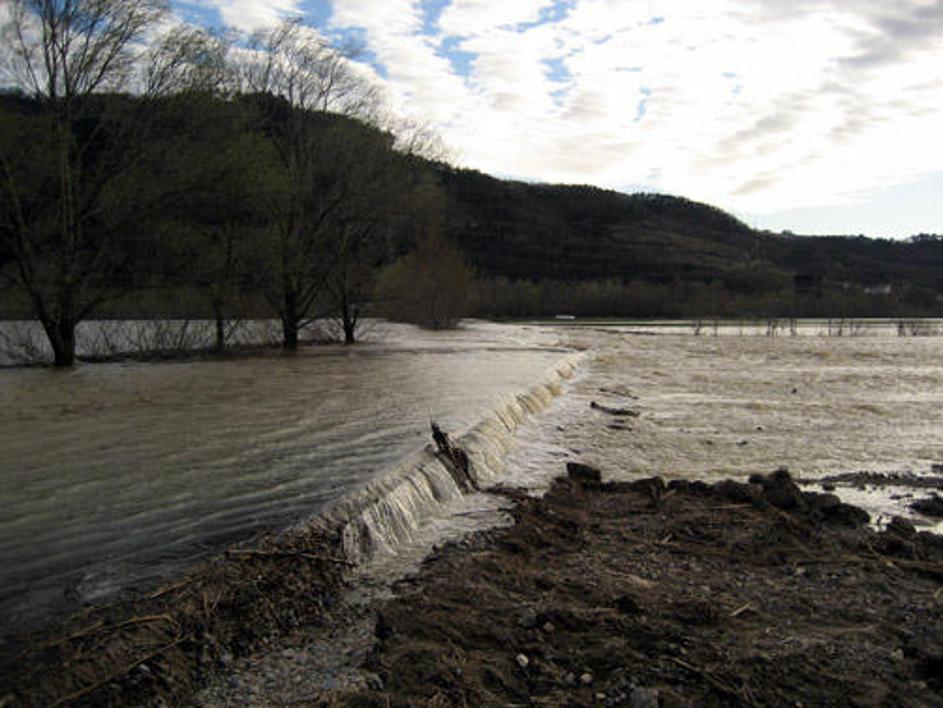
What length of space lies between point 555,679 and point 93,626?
306 centimetres

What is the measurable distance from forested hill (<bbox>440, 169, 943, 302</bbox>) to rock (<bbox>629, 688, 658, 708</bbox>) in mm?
127584

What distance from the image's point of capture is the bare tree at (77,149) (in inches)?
894

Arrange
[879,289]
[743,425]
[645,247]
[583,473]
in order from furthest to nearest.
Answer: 1. [645,247]
2. [879,289]
3. [743,425]
4. [583,473]

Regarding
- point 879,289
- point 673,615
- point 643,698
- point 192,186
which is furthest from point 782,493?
point 879,289

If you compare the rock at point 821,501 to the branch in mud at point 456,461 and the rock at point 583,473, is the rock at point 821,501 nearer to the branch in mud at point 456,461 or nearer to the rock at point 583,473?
the rock at point 583,473

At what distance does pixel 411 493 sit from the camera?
343 inches

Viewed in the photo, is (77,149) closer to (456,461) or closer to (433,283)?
(456,461)

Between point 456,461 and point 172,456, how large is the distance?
4073 mm

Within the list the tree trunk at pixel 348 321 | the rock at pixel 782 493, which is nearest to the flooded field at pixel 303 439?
the rock at pixel 782 493

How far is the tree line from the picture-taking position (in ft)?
75.5

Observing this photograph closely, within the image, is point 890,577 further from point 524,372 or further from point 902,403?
point 524,372

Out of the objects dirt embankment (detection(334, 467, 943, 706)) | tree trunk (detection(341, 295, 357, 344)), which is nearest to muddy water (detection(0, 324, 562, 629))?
Result: dirt embankment (detection(334, 467, 943, 706))

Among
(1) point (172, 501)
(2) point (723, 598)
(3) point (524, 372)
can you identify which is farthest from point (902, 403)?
(1) point (172, 501)

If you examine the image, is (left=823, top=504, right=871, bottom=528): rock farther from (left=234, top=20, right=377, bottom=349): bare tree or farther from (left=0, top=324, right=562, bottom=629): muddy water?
(left=234, top=20, right=377, bottom=349): bare tree
